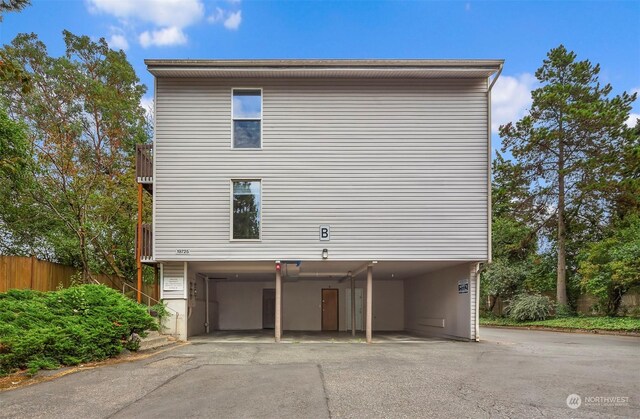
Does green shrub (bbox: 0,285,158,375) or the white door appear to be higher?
green shrub (bbox: 0,285,158,375)

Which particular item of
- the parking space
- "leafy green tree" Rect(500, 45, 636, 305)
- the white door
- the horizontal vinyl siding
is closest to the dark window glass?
the horizontal vinyl siding

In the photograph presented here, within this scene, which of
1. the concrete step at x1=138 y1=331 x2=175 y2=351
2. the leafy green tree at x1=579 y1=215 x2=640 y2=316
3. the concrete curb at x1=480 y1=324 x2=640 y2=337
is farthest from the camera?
the leafy green tree at x1=579 y1=215 x2=640 y2=316

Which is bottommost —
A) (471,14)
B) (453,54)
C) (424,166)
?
(424,166)

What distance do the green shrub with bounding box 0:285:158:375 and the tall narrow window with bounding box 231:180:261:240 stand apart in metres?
3.17

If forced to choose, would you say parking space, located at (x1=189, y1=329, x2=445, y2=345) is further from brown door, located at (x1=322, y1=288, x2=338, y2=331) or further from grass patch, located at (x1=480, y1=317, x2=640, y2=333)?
grass patch, located at (x1=480, y1=317, x2=640, y2=333)

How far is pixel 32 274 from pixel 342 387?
348 inches

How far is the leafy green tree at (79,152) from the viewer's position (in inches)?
523

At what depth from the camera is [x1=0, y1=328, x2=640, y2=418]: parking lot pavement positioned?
4.77 metres

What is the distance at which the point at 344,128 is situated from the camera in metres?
11.6

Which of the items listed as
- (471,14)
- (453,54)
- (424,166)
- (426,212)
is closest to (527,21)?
(471,14)

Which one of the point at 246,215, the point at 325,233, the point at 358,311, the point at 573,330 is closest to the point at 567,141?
the point at 573,330

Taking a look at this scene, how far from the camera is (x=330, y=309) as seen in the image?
18859 millimetres

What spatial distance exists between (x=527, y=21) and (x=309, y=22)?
720 cm

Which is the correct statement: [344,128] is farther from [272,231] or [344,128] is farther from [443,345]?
[443,345]
